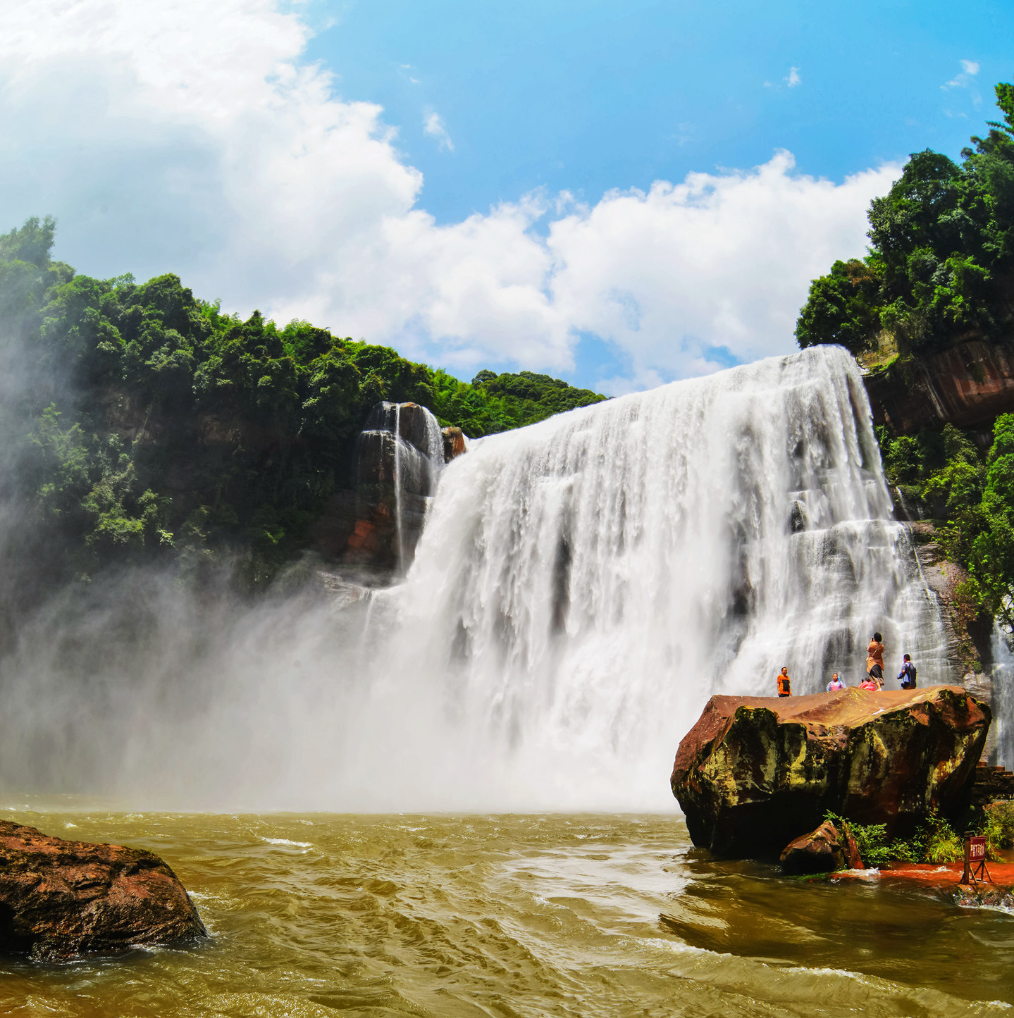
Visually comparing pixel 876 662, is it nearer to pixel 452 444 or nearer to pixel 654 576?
pixel 654 576

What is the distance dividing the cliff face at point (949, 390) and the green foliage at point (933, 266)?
0.61 m

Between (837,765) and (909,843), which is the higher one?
(837,765)

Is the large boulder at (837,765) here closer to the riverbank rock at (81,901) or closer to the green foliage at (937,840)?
the green foliage at (937,840)

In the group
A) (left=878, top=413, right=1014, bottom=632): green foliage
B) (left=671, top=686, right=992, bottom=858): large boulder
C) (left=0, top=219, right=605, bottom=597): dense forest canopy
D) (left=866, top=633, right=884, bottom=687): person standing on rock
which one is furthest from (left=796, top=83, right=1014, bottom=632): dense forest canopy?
(left=0, top=219, right=605, bottom=597): dense forest canopy

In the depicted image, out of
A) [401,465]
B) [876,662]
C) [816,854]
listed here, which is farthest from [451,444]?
[816,854]

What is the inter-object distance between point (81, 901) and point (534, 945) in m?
3.26

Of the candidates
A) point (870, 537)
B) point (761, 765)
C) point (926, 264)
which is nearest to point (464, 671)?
point (870, 537)

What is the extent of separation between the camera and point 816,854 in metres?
8.44

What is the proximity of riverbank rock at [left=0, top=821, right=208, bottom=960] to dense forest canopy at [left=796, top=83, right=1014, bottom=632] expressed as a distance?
19.0 m

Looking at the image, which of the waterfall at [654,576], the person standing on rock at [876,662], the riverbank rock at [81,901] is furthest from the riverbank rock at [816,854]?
the waterfall at [654,576]

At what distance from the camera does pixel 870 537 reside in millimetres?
19703

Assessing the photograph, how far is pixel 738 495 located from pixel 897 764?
14.3 metres

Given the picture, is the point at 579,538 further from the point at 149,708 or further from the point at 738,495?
the point at 149,708

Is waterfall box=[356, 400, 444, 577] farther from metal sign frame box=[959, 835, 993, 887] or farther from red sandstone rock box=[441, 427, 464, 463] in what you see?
metal sign frame box=[959, 835, 993, 887]
